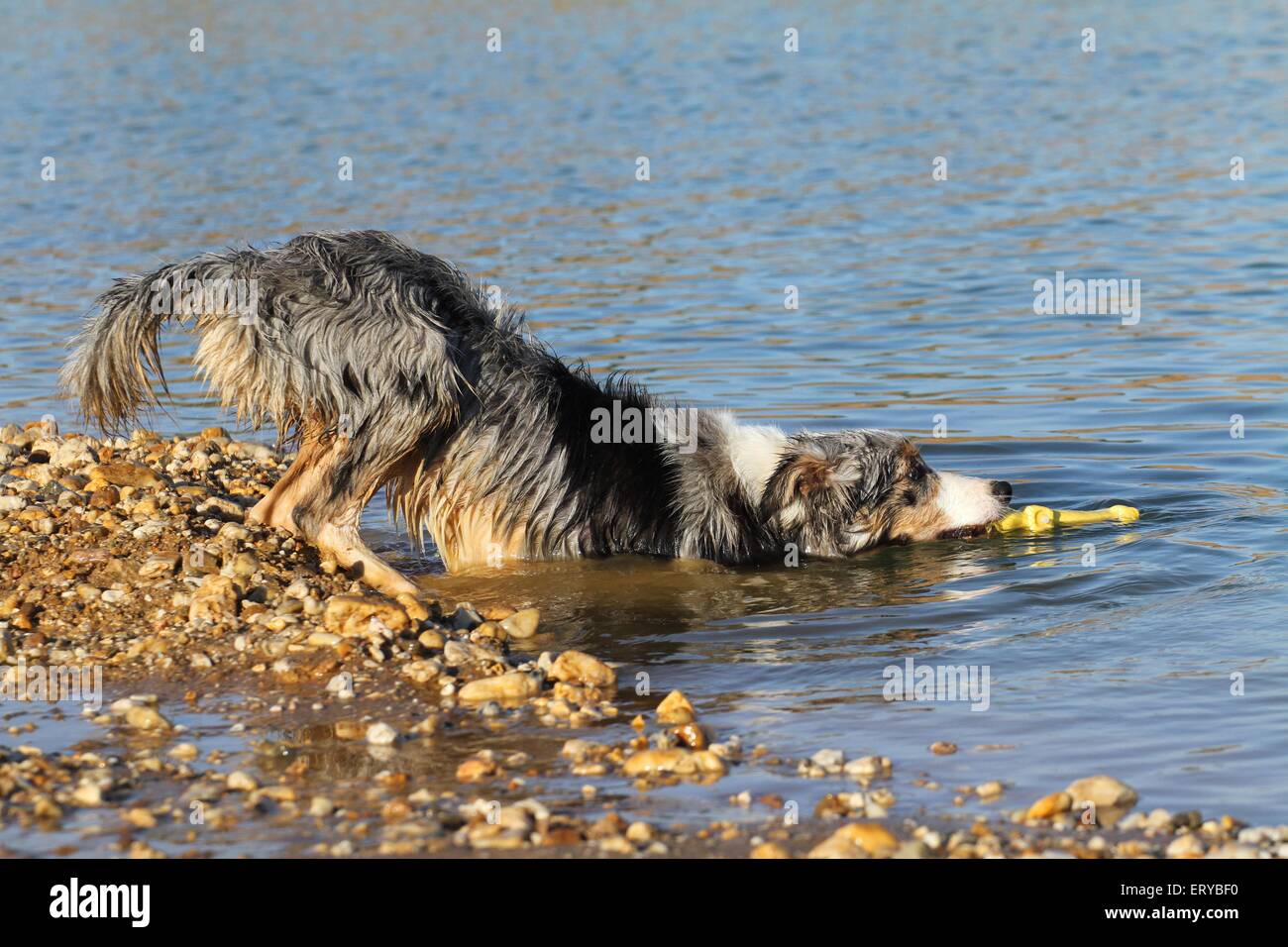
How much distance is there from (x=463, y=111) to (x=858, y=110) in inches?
208

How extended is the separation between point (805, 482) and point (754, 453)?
295mm

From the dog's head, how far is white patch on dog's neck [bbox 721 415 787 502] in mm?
40

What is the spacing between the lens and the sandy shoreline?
4.35 meters

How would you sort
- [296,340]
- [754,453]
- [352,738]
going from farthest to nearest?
1. [754,453]
2. [296,340]
3. [352,738]

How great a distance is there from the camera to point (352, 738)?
5152 mm

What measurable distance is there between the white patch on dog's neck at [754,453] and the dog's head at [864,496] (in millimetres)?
40

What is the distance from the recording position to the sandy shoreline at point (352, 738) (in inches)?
171

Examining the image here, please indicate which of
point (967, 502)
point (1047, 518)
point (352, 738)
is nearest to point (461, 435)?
point (352, 738)

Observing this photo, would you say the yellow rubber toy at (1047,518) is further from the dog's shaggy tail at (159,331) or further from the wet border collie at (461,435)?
the dog's shaggy tail at (159,331)

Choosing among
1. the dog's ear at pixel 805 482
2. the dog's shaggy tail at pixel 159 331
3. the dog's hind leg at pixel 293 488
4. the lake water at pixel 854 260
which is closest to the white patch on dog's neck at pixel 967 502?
the lake water at pixel 854 260

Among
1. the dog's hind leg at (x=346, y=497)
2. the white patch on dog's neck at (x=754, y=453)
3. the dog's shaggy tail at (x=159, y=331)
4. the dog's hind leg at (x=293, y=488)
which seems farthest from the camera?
the white patch on dog's neck at (x=754, y=453)

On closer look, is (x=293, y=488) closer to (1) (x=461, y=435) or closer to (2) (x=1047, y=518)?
(1) (x=461, y=435)

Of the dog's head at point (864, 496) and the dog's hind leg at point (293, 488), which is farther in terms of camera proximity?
the dog's head at point (864, 496)

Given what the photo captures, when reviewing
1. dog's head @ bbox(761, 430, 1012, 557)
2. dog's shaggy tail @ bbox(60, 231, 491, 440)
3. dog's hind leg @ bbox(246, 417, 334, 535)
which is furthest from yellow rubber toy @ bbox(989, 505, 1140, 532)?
dog's hind leg @ bbox(246, 417, 334, 535)
